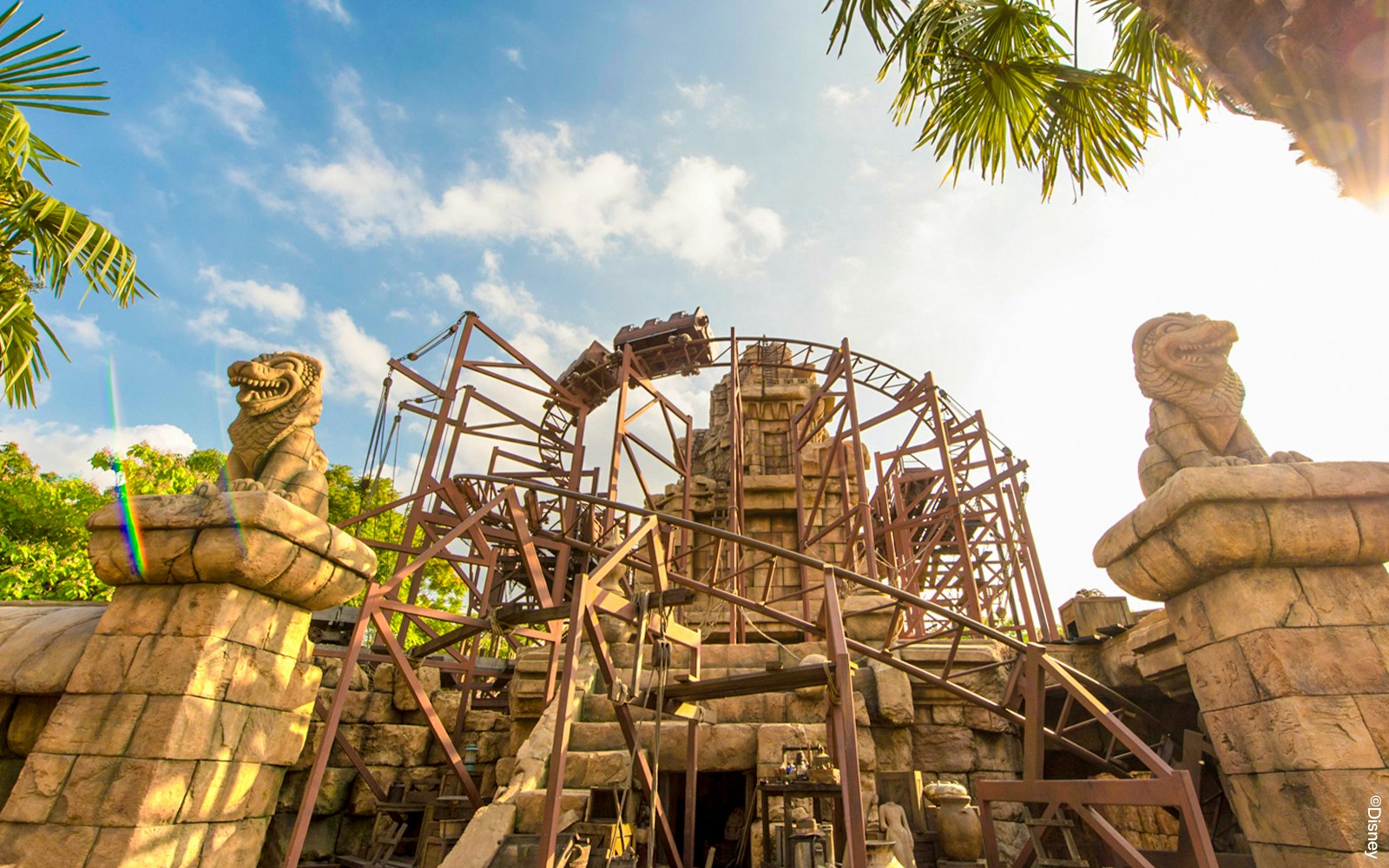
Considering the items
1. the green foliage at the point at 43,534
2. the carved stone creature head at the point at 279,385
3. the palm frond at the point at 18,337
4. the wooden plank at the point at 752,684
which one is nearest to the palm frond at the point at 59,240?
the palm frond at the point at 18,337

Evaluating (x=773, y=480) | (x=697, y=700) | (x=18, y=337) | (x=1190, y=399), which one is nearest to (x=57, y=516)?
(x=18, y=337)

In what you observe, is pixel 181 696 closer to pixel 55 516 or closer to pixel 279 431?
pixel 279 431

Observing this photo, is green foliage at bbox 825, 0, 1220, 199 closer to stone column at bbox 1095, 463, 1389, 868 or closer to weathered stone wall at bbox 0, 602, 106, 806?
stone column at bbox 1095, 463, 1389, 868

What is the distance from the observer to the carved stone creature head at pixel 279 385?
420 centimetres

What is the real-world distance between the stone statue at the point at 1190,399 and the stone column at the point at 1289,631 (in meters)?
0.50

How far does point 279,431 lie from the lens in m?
4.16

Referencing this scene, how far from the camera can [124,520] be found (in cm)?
343

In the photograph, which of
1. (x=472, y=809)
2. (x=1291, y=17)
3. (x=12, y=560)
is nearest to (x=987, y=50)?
(x=1291, y=17)

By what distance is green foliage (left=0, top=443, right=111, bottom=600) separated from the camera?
13.2 metres

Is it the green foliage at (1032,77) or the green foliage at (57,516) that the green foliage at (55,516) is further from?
the green foliage at (1032,77)

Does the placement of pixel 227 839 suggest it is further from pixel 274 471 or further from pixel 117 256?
pixel 117 256

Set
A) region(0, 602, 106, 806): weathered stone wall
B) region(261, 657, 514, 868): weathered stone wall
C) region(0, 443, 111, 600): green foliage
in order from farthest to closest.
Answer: region(0, 443, 111, 600): green foliage < region(261, 657, 514, 868): weathered stone wall < region(0, 602, 106, 806): weathered stone wall

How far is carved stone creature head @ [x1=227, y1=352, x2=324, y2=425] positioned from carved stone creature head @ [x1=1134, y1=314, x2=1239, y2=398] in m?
5.14

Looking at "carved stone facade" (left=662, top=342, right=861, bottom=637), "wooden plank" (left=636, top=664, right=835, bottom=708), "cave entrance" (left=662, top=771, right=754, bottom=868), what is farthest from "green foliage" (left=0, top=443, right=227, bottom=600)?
"wooden plank" (left=636, top=664, right=835, bottom=708)
